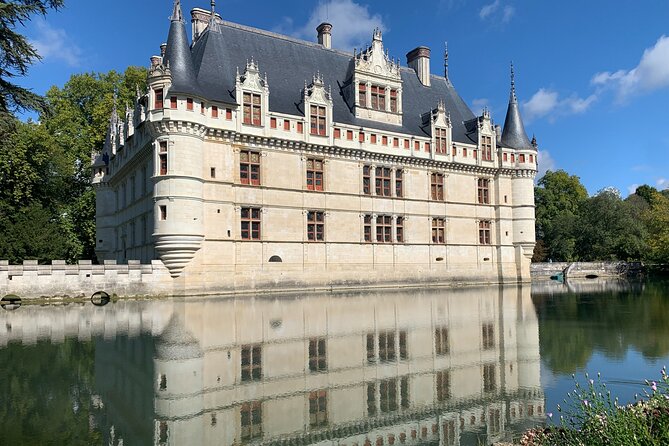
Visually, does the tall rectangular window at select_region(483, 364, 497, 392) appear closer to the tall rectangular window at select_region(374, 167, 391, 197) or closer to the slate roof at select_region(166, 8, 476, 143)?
the slate roof at select_region(166, 8, 476, 143)

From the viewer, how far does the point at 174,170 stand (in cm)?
2430

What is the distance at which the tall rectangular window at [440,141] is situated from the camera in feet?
111

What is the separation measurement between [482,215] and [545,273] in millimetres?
11772

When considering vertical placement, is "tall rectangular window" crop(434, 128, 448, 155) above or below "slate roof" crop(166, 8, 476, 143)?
below

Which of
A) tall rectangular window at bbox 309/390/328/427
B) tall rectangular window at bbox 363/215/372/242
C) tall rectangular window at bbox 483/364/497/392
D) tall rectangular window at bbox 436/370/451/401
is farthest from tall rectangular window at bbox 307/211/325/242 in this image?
tall rectangular window at bbox 309/390/328/427

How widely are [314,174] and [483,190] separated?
13078 millimetres

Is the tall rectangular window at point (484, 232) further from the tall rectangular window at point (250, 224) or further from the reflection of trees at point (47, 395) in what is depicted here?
the reflection of trees at point (47, 395)

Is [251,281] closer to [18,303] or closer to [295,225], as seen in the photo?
[295,225]

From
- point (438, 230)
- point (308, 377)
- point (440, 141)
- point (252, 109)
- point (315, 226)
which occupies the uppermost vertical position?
point (252, 109)

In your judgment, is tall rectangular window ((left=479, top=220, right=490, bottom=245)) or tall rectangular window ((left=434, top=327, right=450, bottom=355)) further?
tall rectangular window ((left=479, top=220, right=490, bottom=245))

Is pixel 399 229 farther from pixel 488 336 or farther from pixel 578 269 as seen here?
pixel 578 269

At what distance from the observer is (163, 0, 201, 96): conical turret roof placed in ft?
81.1

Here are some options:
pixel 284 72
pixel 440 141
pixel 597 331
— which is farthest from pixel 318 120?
pixel 597 331

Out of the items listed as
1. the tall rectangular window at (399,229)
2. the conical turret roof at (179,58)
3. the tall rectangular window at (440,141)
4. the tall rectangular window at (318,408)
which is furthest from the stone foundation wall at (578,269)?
the tall rectangular window at (318,408)
